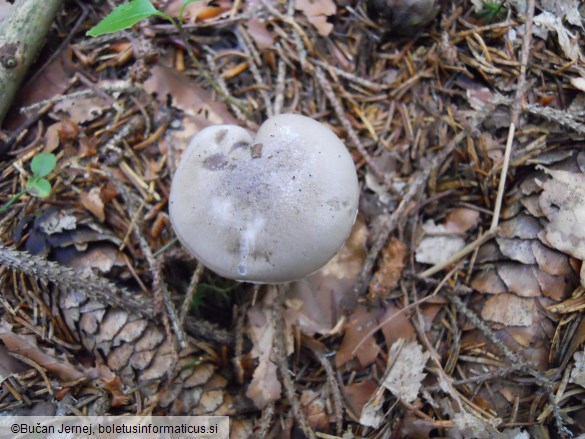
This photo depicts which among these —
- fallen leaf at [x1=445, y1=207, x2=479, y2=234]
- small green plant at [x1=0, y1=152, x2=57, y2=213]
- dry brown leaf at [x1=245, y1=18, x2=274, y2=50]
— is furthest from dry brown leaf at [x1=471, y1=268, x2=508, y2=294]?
small green plant at [x1=0, y1=152, x2=57, y2=213]

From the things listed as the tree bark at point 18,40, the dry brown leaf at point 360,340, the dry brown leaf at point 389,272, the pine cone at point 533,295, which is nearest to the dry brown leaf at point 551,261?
the pine cone at point 533,295

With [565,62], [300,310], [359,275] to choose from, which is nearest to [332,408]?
[300,310]

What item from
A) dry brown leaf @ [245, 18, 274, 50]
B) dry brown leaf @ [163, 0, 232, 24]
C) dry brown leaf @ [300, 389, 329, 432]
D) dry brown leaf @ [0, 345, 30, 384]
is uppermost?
dry brown leaf @ [163, 0, 232, 24]

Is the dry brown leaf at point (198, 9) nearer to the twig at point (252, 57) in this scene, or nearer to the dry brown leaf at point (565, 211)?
the twig at point (252, 57)

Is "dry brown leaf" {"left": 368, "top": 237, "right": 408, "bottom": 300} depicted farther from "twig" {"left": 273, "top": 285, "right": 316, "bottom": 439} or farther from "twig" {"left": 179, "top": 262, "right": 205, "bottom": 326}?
"twig" {"left": 179, "top": 262, "right": 205, "bottom": 326}

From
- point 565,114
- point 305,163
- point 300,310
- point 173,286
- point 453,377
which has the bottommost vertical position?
point 453,377

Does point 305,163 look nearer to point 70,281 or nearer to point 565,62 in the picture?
point 70,281

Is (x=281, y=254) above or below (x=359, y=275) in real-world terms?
above
